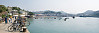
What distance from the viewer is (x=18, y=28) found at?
704 inches

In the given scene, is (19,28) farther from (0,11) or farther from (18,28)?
(0,11)

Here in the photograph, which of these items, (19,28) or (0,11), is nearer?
(19,28)

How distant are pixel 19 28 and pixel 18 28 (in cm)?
132

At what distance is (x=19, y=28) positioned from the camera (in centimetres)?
1917

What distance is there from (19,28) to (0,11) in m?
69.2

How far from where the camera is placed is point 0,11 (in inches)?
3123

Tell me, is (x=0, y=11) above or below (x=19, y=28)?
above

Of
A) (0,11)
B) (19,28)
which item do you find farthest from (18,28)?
(0,11)

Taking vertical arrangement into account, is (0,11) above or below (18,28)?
above

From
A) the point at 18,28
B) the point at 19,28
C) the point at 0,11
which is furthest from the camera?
the point at 0,11

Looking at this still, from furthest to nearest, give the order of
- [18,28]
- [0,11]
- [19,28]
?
[0,11] < [19,28] < [18,28]

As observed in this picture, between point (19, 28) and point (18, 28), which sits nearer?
point (18, 28)
